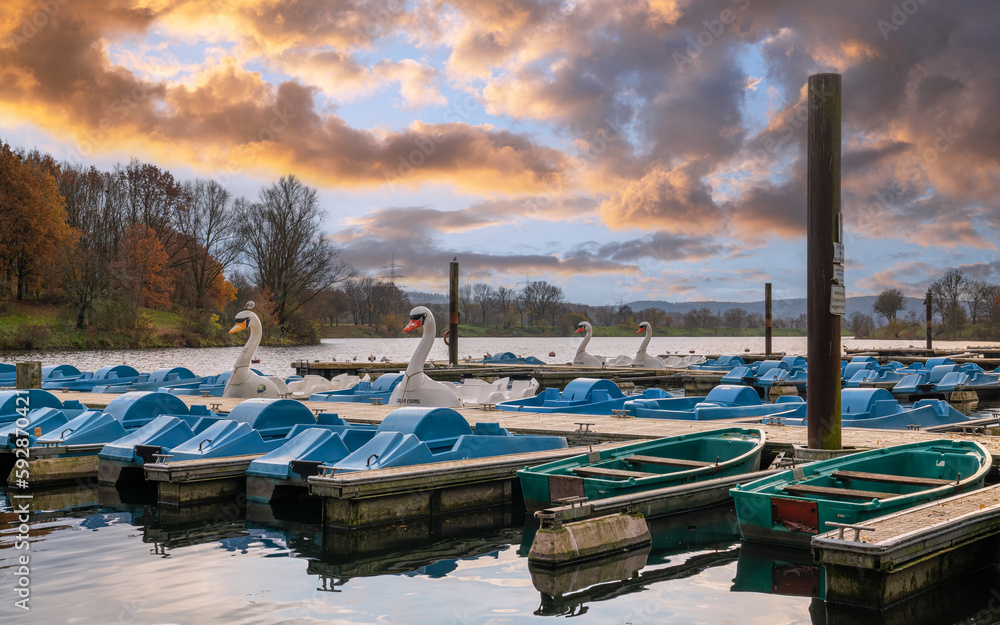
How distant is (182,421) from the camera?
13336 mm

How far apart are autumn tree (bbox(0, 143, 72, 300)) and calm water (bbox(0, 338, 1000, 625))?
174 feet

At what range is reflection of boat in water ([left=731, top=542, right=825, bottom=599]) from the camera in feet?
26.3

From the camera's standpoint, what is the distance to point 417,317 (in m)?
19.2

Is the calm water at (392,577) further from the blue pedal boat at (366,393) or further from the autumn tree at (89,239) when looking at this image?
the autumn tree at (89,239)

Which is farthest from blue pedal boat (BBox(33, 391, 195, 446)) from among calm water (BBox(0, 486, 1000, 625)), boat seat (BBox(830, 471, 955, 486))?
boat seat (BBox(830, 471, 955, 486))

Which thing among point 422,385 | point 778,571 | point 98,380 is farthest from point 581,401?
point 98,380

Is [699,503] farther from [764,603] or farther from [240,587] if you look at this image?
[240,587]

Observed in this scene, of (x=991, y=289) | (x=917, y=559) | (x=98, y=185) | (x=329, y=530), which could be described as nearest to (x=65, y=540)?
(x=329, y=530)

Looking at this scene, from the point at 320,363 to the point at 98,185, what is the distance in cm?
4025

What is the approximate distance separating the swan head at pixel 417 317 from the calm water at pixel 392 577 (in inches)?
312

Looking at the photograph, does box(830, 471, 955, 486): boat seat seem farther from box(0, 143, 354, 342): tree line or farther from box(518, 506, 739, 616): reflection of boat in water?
box(0, 143, 354, 342): tree line

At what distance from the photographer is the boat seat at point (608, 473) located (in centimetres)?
1019

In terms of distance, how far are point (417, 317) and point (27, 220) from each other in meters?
49.2

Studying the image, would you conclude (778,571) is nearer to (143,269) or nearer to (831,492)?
(831,492)
